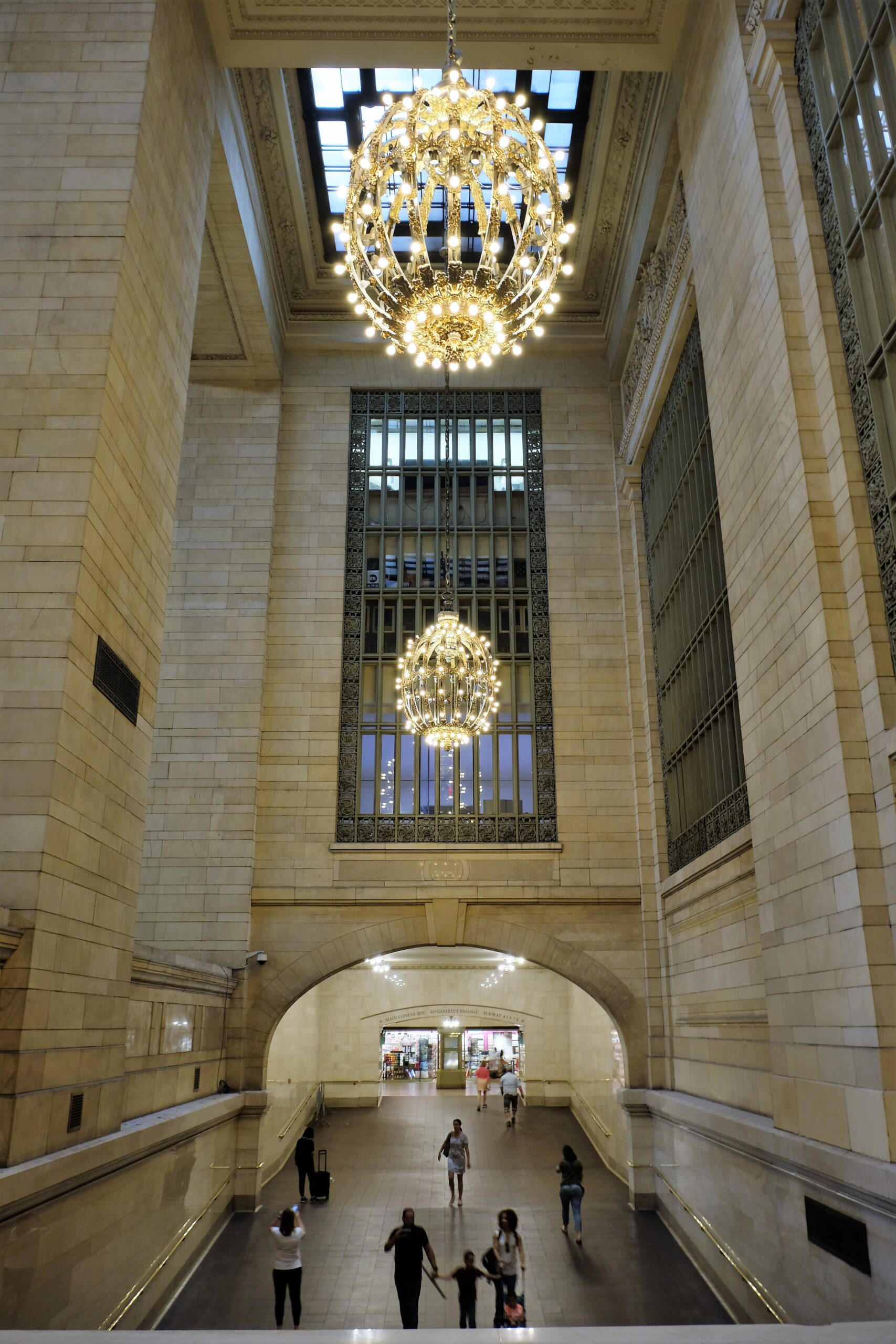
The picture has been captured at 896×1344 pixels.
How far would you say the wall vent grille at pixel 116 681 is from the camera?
7.72 meters

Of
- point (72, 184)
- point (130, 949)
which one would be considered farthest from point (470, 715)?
point (72, 184)

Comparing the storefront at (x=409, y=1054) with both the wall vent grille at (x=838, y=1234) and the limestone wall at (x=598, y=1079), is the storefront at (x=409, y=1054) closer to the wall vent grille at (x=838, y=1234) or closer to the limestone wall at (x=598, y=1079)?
the limestone wall at (x=598, y=1079)

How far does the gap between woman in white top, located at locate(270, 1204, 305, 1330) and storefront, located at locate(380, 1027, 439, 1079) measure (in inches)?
741

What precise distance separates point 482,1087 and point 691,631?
12.9 meters

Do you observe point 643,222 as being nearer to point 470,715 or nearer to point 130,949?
point 470,715

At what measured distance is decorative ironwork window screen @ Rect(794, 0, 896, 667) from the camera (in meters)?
6.52

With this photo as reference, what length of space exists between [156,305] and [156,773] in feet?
23.7

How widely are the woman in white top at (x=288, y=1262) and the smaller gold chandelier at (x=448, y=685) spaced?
5.33 m

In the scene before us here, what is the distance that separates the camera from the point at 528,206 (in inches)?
219

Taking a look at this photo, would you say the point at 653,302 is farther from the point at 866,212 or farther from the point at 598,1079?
the point at 598,1079

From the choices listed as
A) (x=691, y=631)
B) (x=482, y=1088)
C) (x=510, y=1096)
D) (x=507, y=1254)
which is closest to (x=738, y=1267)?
(x=507, y=1254)

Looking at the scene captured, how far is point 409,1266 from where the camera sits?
287 inches

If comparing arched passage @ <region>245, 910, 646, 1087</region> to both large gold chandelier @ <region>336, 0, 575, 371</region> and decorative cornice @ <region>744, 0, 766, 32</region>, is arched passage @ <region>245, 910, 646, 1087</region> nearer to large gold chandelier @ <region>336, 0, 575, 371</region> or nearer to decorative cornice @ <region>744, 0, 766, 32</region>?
large gold chandelier @ <region>336, 0, 575, 371</region>

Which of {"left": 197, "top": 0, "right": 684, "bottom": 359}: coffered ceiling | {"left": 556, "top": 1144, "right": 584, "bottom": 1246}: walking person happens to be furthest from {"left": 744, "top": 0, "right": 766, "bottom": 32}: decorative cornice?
{"left": 556, "top": 1144, "right": 584, "bottom": 1246}: walking person
